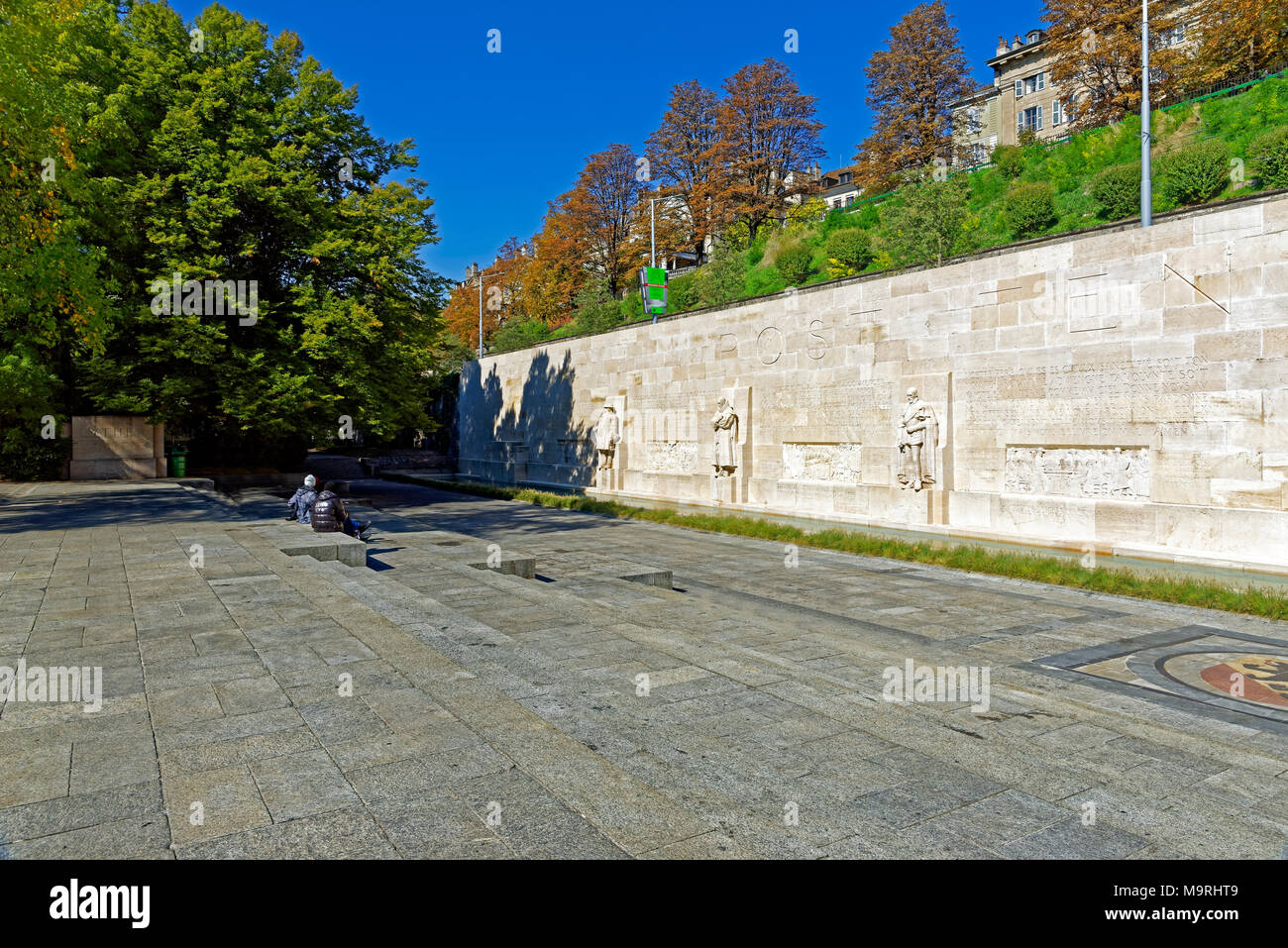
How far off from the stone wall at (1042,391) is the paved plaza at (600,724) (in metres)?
3.66

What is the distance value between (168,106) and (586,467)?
1765 cm

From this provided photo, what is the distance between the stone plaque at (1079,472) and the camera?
13188 millimetres

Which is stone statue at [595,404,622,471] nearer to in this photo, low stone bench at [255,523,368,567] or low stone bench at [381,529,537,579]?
low stone bench at [381,529,537,579]

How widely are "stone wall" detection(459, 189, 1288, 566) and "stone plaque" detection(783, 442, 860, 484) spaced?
5 centimetres

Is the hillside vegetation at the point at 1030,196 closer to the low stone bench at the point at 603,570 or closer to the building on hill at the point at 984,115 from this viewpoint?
the building on hill at the point at 984,115

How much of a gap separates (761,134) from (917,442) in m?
43.8

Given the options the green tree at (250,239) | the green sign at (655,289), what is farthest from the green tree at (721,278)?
the green tree at (250,239)

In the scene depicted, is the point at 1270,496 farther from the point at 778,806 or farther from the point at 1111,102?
the point at 1111,102

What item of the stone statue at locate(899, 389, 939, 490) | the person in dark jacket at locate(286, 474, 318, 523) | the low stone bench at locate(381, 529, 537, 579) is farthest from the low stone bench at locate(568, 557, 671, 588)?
the stone statue at locate(899, 389, 939, 490)

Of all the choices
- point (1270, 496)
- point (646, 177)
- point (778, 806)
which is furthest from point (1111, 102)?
point (778, 806)

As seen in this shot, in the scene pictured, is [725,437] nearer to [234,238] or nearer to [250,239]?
[250,239]

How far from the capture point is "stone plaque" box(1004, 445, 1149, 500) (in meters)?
13.2

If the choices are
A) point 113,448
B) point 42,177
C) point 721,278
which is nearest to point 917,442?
point 42,177

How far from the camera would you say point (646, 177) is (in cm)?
5606
